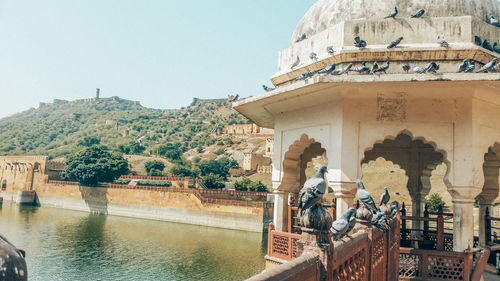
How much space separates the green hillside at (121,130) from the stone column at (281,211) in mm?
67045

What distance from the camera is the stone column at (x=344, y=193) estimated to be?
5.60 meters

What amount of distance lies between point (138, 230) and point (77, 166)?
18.1 m

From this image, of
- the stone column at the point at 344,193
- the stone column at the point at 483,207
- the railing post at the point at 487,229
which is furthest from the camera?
the stone column at the point at 483,207

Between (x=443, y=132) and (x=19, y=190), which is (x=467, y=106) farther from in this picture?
(x=19, y=190)

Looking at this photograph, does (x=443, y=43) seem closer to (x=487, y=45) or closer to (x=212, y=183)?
(x=487, y=45)

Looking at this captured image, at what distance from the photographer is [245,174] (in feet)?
189

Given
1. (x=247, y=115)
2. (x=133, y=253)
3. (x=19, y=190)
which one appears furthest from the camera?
(x=19, y=190)

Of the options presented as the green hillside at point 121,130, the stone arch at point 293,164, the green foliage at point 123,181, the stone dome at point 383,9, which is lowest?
the green foliage at point 123,181

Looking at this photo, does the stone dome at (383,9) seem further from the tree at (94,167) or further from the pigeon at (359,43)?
the tree at (94,167)

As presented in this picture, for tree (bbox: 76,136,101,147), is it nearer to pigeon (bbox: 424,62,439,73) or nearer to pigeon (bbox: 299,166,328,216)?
pigeon (bbox: 424,62,439,73)

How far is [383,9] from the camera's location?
20.7 ft

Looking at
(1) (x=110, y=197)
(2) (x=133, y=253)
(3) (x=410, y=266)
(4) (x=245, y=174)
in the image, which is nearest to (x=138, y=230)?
(2) (x=133, y=253)

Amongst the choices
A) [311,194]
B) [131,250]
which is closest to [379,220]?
[311,194]

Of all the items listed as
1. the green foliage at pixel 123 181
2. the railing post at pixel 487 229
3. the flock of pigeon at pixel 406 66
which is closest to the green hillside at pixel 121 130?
the green foliage at pixel 123 181
